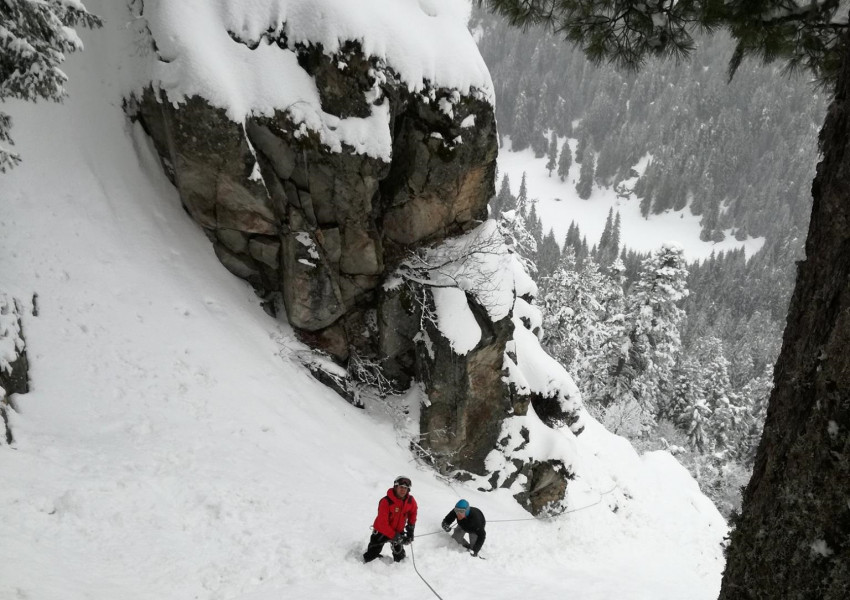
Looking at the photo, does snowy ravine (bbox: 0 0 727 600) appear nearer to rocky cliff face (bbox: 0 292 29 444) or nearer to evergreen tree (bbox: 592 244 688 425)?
→ rocky cliff face (bbox: 0 292 29 444)

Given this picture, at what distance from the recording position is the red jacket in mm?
7996

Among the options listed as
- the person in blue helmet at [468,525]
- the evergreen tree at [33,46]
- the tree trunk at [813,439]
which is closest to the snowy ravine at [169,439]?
the person in blue helmet at [468,525]

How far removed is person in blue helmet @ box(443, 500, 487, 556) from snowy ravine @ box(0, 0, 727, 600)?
41 cm

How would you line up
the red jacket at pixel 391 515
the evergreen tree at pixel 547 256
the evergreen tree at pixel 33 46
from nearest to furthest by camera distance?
1. the evergreen tree at pixel 33 46
2. the red jacket at pixel 391 515
3. the evergreen tree at pixel 547 256

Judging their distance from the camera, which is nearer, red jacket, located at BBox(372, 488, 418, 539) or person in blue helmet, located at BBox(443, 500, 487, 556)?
red jacket, located at BBox(372, 488, 418, 539)

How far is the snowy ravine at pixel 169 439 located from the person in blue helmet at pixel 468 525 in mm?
408

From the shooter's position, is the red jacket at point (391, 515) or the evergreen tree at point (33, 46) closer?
the evergreen tree at point (33, 46)

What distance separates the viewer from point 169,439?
27.7 ft

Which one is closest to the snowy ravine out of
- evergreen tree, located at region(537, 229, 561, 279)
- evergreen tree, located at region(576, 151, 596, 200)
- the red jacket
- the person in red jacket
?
the person in red jacket

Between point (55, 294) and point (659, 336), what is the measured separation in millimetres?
27210

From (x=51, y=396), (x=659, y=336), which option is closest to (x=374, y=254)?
(x=51, y=396)

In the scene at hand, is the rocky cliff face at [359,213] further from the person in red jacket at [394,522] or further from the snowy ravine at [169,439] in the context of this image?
the person in red jacket at [394,522]

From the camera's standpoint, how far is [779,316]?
11175 cm

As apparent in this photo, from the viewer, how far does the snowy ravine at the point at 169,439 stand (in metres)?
6.47
